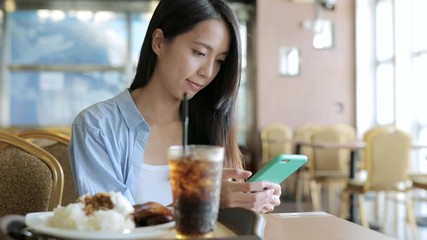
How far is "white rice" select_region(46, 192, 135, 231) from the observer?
0.69m

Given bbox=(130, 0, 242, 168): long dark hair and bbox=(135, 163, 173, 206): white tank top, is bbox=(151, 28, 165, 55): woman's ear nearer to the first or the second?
bbox=(130, 0, 242, 168): long dark hair

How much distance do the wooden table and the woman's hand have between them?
5 centimetres

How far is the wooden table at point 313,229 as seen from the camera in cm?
92

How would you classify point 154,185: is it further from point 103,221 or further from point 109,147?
point 103,221

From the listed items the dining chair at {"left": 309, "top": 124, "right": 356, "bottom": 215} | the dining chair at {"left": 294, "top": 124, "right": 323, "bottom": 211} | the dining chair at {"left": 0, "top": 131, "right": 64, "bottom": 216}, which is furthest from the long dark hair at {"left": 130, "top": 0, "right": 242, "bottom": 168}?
the dining chair at {"left": 294, "top": 124, "right": 323, "bottom": 211}

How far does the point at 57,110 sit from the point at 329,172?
3932 millimetres

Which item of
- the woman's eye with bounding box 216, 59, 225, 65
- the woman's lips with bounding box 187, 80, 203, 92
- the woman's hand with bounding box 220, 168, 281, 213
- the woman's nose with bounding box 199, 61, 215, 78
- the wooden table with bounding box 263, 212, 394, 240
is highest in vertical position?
the woman's eye with bounding box 216, 59, 225, 65

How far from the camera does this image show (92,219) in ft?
2.27

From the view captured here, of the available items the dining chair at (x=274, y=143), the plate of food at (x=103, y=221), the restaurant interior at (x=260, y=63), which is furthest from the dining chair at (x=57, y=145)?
the restaurant interior at (x=260, y=63)

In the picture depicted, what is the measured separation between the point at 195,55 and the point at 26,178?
1.70 feet

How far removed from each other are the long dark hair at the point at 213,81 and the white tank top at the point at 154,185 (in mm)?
200

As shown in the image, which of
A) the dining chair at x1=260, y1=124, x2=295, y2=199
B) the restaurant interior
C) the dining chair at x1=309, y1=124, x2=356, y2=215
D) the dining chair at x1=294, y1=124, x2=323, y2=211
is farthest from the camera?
the restaurant interior

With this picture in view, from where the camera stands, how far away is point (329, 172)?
574cm

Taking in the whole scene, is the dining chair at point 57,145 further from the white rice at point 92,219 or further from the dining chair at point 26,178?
the white rice at point 92,219
